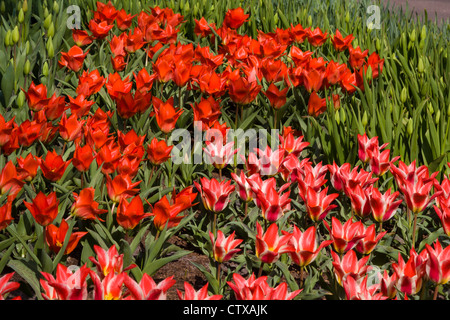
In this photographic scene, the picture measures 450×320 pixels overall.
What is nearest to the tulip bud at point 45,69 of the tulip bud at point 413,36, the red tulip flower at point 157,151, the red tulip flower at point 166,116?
the red tulip flower at point 166,116

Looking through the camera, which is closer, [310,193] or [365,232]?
[365,232]

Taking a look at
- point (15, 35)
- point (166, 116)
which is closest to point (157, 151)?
point (166, 116)

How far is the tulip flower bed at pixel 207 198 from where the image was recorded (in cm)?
142

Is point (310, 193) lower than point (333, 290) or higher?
higher

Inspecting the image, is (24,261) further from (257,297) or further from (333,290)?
(333,290)

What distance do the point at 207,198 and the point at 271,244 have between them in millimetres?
348

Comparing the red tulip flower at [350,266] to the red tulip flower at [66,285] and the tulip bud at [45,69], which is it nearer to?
the red tulip flower at [66,285]

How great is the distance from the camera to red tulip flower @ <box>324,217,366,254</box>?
4.90 ft

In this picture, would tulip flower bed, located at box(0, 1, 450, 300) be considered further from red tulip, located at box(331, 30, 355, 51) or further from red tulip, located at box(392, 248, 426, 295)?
red tulip, located at box(331, 30, 355, 51)

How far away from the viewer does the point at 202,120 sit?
217 centimetres

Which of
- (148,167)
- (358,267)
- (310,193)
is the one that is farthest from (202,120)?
(358,267)

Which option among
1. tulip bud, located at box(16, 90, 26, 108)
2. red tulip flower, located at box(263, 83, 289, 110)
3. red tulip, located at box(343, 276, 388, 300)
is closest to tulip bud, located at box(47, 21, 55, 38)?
tulip bud, located at box(16, 90, 26, 108)
